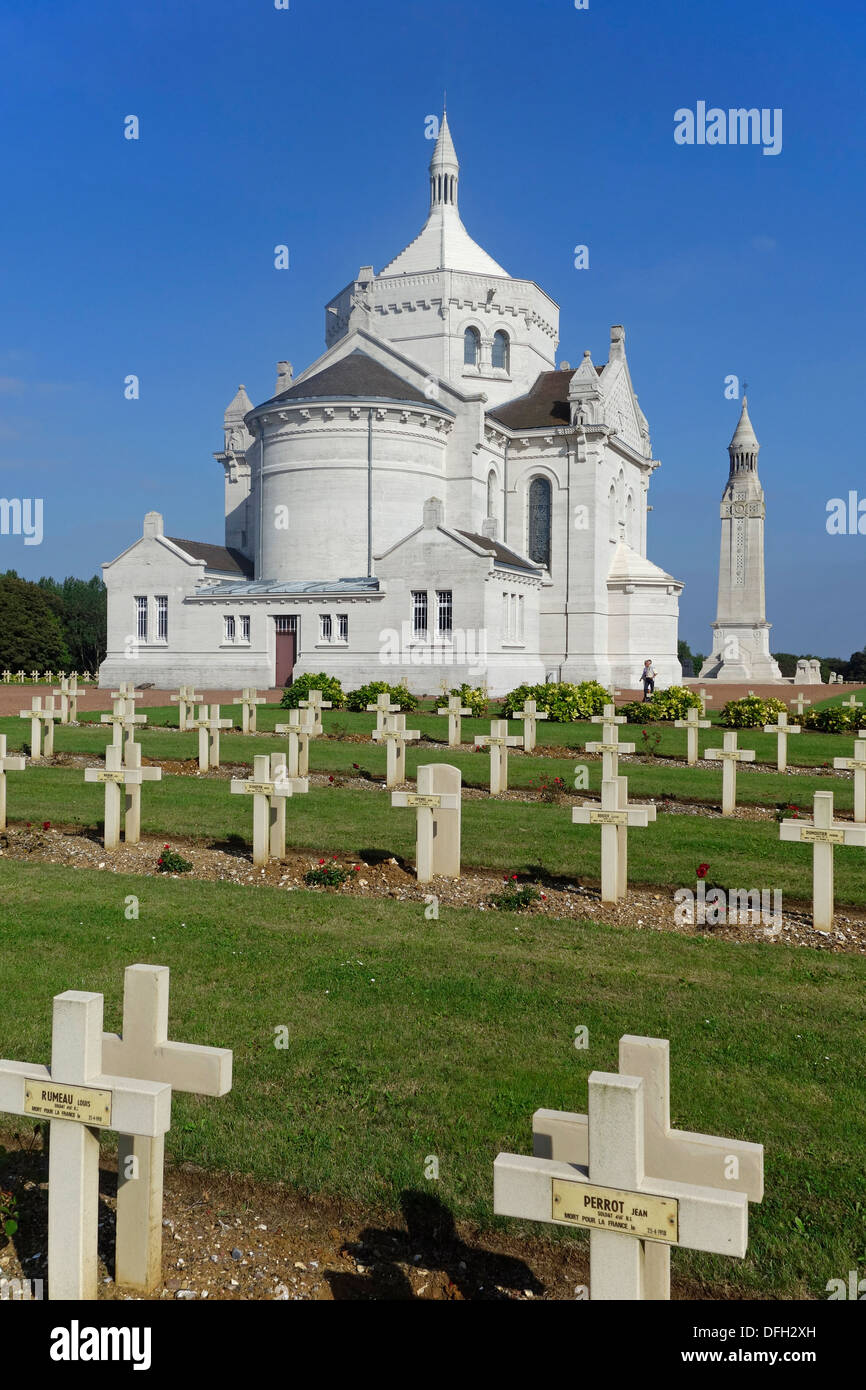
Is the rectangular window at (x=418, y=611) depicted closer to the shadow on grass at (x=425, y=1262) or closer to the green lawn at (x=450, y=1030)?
the green lawn at (x=450, y=1030)

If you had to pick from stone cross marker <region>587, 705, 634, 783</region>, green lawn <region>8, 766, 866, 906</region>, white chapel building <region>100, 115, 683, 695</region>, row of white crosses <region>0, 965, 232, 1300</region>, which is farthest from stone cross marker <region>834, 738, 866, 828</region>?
white chapel building <region>100, 115, 683, 695</region>

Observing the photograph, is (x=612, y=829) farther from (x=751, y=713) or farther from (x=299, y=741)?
(x=751, y=713)

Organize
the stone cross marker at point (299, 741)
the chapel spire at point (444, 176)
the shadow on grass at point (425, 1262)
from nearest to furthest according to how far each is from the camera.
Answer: the shadow on grass at point (425, 1262)
the stone cross marker at point (299, 741)
the chapel spire at point (444, 176)

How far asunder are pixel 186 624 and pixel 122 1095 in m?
41.4

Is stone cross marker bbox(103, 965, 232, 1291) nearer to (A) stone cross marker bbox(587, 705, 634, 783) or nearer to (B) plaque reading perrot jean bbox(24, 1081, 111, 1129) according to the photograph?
(B) plaque reading perrot jean bbox(24, 1081, 111, 1129)

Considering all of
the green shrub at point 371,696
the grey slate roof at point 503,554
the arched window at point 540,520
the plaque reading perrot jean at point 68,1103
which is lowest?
the plaque reading perrot jean at point 68,1103

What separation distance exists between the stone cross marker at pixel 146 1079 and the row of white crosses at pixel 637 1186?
1.31 m

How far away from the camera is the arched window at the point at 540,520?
163 ft

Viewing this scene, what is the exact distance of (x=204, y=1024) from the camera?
683 cm

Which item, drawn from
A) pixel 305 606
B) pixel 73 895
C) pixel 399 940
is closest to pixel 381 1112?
pixel 399 940

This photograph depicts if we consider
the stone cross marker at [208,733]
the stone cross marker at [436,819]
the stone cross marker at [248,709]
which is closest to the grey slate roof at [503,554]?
the stone cross marker at [248,709]

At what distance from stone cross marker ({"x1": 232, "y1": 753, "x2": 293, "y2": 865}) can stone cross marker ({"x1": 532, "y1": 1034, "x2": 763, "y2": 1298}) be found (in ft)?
27.8

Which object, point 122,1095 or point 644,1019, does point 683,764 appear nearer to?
point 644,1019

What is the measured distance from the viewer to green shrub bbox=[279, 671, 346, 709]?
104 feet
